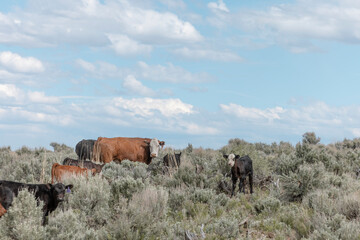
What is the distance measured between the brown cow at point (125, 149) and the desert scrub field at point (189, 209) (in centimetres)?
272

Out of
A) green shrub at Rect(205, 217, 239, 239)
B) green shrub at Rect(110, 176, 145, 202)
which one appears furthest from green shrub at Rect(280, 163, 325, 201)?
green shrub at Rect(110, 176, 145, 202)

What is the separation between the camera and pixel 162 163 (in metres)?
17.0

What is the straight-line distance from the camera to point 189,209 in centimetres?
1073

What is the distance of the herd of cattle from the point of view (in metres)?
9.15

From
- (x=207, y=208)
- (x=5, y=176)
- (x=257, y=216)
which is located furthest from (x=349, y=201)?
(x=5, y=176)

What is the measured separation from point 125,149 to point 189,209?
822 centimetres

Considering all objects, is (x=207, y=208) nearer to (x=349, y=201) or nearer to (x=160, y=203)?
(x=160, y=203)

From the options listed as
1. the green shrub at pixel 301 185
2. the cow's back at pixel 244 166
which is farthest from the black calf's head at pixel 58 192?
the green shrub at pixel 301 185

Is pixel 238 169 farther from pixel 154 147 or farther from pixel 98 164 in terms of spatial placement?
pixel 154 147

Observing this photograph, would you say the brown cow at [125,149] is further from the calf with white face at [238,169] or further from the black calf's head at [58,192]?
the black calf's head at [58,192]

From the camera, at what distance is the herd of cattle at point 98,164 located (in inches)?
360

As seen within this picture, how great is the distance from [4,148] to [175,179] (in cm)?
1995

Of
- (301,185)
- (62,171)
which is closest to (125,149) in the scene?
(62,171)

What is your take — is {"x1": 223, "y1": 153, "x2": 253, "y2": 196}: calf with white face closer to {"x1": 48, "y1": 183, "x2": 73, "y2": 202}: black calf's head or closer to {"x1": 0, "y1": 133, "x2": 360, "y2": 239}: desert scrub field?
{"x1": 0, "y1": 133, "x2": 360, "y2": 239}: desert scrub field
